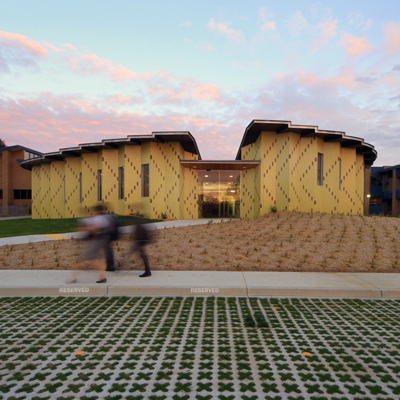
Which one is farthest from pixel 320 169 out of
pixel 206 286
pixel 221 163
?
pixel 206 286

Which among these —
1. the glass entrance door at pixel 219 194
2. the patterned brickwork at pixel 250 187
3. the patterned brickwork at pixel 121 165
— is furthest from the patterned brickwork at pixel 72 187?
the patterned brickwork at pixel 250 187

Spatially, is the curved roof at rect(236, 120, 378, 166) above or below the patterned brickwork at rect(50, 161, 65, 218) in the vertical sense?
above

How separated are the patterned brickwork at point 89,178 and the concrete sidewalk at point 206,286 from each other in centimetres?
1512

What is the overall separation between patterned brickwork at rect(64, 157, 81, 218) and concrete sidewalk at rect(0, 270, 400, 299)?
1706 centimetres

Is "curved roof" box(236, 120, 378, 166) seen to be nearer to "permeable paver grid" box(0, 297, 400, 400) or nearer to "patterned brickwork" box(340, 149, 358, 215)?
"patterned brickwork" box(340, 149, 358, 215)

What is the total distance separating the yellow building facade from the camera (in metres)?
17.9

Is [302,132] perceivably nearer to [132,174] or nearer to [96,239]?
[132,174]

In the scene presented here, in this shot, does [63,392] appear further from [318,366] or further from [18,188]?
[18,188]

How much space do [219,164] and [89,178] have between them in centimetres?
1039

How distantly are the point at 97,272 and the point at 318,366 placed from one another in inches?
204

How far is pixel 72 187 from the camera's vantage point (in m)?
22.6

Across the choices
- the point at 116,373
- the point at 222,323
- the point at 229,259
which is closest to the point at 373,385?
the point at 222,323

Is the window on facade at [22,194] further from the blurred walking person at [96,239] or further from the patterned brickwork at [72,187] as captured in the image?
the blurred walking person at [96,239]

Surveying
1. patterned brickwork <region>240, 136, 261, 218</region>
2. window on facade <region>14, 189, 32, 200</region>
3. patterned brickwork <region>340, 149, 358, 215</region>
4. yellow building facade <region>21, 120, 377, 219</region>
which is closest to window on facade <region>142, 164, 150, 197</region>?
yellow building facade <region>21, 120, 377, 219</region>
